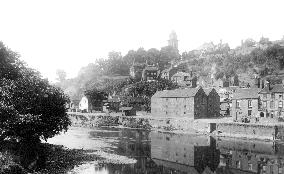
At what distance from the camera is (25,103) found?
1613 inches

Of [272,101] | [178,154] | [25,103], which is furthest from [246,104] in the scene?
[25,103]

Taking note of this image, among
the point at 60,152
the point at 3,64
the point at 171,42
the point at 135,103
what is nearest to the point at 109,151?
the point at 60,152

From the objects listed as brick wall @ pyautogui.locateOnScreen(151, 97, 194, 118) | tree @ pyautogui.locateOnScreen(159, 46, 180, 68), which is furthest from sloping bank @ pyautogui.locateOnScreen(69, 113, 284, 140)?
tree @ pyautogui.locateOnScreen(159, 46, 180, 68)

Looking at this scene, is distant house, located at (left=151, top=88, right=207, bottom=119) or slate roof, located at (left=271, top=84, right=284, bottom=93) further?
distant house, located at (left=151, top=88, right=207, bottom=119)

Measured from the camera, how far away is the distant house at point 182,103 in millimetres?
86000

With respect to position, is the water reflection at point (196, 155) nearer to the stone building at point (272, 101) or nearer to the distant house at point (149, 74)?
the stone building at point (272, 101)

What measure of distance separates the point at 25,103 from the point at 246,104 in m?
54.7

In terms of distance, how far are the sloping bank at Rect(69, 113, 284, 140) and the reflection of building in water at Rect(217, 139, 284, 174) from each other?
3086mm

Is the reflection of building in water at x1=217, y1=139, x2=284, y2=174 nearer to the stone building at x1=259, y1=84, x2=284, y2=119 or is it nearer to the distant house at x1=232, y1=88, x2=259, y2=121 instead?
the stone building at x1=259, y1=84, x2=284, y2=119

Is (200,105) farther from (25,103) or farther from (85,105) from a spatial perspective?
(85,105)

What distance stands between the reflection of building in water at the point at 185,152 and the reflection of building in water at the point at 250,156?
4.93ft

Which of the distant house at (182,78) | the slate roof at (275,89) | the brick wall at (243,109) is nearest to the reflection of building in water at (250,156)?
the brick wall at (243,109)

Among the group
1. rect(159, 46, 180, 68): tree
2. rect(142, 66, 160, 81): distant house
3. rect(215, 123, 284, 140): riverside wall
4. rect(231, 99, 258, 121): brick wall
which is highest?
rect(159, 46, 180, 68): tree

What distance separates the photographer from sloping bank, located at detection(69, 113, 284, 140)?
64938 millimetres
